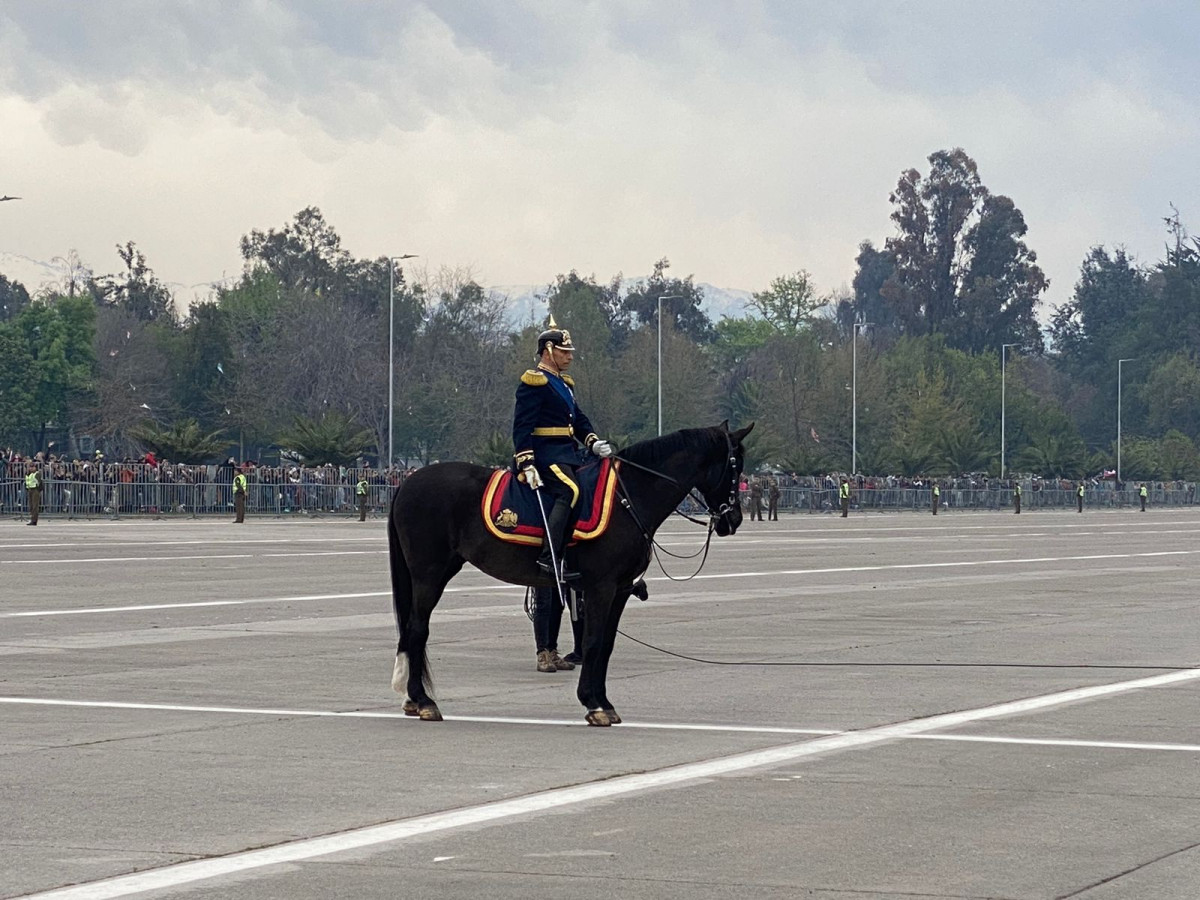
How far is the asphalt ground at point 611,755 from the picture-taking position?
720cm

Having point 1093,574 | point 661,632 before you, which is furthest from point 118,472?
point 661,632

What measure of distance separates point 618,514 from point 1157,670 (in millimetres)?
5437

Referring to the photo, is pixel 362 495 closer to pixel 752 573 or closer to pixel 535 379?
pixel 752 573

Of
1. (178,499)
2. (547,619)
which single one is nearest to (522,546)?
(547,619)

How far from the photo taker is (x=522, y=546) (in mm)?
12242

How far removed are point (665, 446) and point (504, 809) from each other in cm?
444

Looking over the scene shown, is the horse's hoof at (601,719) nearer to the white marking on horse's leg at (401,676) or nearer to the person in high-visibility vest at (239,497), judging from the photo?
the white marking on horse's leg at (401,676)

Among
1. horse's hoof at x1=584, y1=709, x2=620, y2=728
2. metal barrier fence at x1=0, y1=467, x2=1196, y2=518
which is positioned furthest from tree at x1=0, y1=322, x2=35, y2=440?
horse's hoof at x1=584, y1=709, x2=620, y2=728

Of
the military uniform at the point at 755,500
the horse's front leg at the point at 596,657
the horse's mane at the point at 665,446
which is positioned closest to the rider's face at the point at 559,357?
the horse's mane at the point at 665,446

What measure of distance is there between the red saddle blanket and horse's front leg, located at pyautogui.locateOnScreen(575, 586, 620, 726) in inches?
16.2

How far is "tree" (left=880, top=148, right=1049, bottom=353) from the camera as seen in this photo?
14850 centimetres

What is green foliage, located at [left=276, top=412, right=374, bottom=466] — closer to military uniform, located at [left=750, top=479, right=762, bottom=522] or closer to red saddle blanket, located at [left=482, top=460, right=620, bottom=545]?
military uniform, located at [left=750, top=479, right=762, bottom=522]

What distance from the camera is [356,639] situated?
671 inches

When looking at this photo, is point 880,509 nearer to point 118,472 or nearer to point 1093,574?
point 118,472
